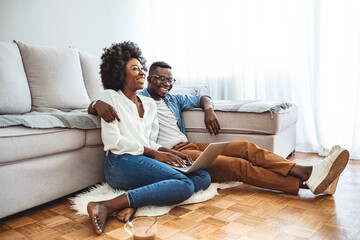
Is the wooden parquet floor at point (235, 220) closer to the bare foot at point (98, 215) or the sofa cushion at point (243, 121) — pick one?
the bare foot at point (98, 215)

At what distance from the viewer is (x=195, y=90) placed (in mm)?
2645

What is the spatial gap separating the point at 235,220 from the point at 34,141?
0.91 metres

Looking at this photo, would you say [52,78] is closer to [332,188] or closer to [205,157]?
[205,157]

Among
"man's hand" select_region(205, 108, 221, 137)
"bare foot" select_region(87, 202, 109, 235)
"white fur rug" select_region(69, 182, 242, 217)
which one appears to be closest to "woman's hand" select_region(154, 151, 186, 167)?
"white fur rug" select_region(69, 182, 242, 217)

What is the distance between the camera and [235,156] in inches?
67.0

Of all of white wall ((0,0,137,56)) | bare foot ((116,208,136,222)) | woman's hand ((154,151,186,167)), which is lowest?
bare foot ((116,208,136,222))

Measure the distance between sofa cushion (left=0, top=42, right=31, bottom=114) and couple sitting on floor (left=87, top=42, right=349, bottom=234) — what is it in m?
0.56

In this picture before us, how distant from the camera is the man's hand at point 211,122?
1.90m

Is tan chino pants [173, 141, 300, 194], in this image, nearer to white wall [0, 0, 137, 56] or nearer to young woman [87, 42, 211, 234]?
young woman [87, 42, 211, 234]

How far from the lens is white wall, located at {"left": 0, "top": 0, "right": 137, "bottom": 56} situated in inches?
94.5

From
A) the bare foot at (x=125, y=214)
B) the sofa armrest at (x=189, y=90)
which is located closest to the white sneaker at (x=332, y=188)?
the bare foot at (x=125, y=214)

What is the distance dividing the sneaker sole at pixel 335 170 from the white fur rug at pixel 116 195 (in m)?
0.47

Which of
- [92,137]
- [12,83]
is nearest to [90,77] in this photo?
[12,83]

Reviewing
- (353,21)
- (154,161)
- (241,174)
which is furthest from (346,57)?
(154,161)
